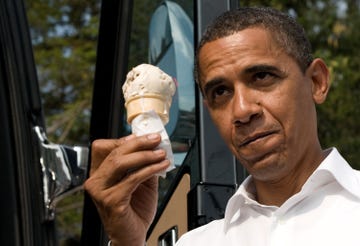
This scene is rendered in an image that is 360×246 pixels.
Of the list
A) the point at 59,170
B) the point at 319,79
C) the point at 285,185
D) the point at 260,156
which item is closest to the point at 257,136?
the point at 260,156

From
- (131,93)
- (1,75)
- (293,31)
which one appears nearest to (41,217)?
(1,75)

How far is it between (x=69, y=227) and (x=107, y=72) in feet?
22.6

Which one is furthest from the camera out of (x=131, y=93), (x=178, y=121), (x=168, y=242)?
(x=178, y=121)

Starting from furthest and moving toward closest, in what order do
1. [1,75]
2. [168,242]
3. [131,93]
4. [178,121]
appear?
[1,75]
[178,121]
[168,242]
[131,93]

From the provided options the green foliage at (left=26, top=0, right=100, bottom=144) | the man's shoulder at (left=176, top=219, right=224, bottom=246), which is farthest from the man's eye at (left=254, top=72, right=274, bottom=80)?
the green foliage at (left=26, top=0, right=100, bottom=144)

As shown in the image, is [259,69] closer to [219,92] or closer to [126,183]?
[219,92]

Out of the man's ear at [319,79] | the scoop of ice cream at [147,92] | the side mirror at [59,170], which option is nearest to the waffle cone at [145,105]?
the scoop of ice cream at [147,92]

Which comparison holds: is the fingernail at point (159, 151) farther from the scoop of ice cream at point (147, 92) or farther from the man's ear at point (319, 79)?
the man's ear at point (319, 79)

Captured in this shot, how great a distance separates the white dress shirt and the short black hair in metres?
0.25

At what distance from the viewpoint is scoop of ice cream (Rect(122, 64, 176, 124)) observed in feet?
7.12

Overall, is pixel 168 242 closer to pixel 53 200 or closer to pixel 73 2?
pixel 53 200

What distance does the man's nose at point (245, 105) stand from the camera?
2.03 metres

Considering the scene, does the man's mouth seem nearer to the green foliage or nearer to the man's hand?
the man's hand

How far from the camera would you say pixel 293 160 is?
2.06 metres
